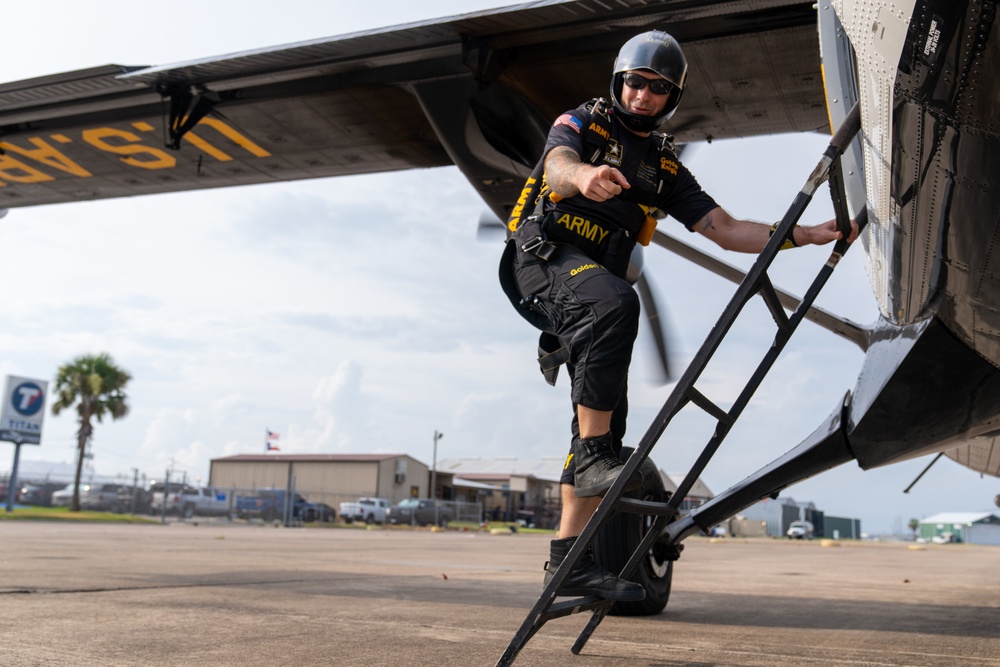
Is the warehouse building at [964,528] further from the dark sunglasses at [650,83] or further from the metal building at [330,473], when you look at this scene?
the dark sunglasses at [650,83]

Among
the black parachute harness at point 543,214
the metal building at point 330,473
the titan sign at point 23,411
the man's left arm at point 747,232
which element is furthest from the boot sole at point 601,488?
the metal building at point 330,473

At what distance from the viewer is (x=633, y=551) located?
515 cm

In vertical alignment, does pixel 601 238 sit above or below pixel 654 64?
below

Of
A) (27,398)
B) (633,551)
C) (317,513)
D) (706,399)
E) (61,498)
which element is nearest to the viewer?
(706,399)

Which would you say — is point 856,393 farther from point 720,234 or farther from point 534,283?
point 534,283

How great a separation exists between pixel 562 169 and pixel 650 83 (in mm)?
574

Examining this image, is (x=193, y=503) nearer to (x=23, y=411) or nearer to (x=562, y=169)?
(x=23, y=411)

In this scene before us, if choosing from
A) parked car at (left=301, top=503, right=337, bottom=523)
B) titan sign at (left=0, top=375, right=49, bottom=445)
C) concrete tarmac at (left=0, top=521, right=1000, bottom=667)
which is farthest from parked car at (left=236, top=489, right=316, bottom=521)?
concrete tarmac at (left=0, top=521, right=1000, bottom=667)

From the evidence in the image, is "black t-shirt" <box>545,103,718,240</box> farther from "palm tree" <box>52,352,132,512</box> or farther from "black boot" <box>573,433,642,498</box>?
"palm tree" <box>52,352,132,512</box>

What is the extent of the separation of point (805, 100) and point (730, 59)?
92 cm

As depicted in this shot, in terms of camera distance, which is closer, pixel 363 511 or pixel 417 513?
pixel 417 513

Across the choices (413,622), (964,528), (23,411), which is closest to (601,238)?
(413,622)

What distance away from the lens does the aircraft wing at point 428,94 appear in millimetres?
5766

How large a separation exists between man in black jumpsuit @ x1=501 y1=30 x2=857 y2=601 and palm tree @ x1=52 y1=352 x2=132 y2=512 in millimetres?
43982
